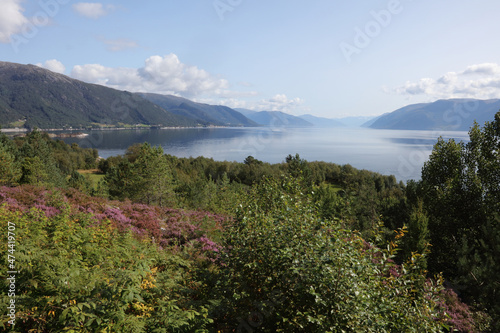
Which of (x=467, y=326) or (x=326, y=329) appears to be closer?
(x=326, y=329)

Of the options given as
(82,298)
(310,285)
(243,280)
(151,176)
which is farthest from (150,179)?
(310,285)

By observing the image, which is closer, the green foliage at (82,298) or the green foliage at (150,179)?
the green foliage at (82,298)

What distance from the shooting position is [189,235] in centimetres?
1312

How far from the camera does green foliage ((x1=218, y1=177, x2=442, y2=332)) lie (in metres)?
4.17

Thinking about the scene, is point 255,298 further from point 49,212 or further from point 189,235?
point 49,212

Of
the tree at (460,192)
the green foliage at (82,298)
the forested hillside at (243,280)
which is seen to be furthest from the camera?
the tree at (460,192)

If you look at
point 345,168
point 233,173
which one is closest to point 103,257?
point 233,173

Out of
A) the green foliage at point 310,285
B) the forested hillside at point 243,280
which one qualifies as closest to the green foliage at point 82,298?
the forested hillside at point 243,280

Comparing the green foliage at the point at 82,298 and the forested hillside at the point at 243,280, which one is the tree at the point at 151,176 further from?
the green foliage at the point at 82,298

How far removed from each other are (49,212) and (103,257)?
6.20 m

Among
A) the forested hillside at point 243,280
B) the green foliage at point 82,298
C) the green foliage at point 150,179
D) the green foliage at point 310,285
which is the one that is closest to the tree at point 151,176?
the green foliage at point 150,179

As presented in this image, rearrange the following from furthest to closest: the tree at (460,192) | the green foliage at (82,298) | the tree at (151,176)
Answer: the tree at (151,176)
the tree at (460,192)
the green foliage at (82,298)

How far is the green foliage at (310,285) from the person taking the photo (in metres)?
4.17

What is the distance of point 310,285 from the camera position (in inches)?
175
